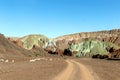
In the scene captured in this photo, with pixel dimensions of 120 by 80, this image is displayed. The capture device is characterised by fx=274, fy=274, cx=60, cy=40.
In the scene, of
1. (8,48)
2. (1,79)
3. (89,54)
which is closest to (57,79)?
(1,79)

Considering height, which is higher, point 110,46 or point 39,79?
point 110,46

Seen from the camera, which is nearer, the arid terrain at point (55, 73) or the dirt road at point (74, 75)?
the dirt road at point (74, 75)

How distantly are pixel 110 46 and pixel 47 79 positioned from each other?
7086 inches

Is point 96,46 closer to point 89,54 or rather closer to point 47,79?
point 89,54

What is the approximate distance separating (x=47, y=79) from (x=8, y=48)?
9191 centimetres

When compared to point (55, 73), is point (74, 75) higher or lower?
lower

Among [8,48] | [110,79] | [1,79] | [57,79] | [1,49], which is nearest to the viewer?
[1,79]

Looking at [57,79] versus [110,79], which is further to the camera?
[110,79]

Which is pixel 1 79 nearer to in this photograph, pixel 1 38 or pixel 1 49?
pixel 1 49

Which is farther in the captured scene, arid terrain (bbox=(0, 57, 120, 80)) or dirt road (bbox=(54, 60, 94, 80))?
arid terrain (bbox=(0, 57, 120, 80))

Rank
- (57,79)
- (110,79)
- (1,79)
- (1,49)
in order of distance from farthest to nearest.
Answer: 1. (1,49)
2. (110,79)
3. (57,79)
4. (1,79)

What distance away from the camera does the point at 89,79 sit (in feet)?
72.8

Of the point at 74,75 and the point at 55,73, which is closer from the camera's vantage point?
the point at 74,75

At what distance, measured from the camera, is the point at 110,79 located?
81.1 feet
